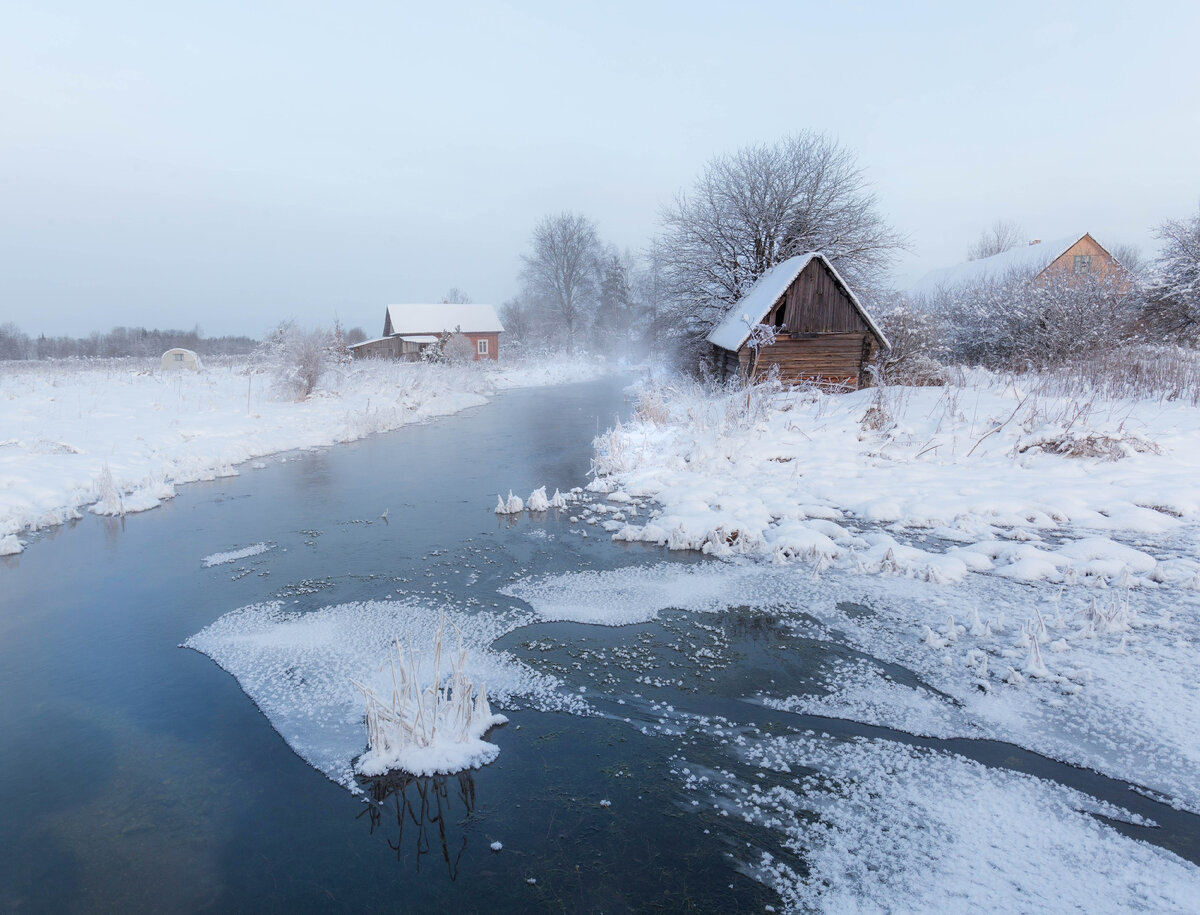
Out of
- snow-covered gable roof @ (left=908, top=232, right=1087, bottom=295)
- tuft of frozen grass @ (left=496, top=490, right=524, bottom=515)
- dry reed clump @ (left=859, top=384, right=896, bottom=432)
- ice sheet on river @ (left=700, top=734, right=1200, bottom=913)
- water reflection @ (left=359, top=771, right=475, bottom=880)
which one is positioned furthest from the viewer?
snow-covered gable roof @ (left=908, top=232, right=1087, bottom=295)

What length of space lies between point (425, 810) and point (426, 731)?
0.56 metres

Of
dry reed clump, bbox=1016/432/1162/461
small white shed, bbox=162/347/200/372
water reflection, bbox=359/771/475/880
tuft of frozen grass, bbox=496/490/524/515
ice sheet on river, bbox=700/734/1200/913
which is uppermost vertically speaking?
small white shed, bbox=162/347/200/372

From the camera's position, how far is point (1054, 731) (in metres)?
4.11

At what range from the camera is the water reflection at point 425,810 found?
11.2 feet

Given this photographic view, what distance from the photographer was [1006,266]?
39094 mm

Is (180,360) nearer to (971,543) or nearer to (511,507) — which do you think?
(511,507)

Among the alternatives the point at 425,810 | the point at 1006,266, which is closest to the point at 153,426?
the point at 425,810

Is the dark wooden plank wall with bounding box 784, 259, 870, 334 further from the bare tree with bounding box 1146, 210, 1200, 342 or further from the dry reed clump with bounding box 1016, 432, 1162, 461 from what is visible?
the bare tree with bounding box 1146, 210, 1200, 342

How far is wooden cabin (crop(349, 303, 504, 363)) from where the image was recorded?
167ft

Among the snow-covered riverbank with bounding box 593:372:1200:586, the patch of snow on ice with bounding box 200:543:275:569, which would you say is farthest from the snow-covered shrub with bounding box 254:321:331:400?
the patch of snow on ice with bounding box 200:543:275:569

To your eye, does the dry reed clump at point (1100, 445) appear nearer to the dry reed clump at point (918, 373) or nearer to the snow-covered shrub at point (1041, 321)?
the dry reed clump at point (918, 373)

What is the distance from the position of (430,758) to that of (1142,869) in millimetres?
3942

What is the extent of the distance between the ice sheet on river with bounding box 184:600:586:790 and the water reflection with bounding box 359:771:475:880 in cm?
27

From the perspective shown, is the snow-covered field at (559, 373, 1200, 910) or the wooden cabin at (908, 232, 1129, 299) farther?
the wooden cabin at (908, 232, 1129, 299)
